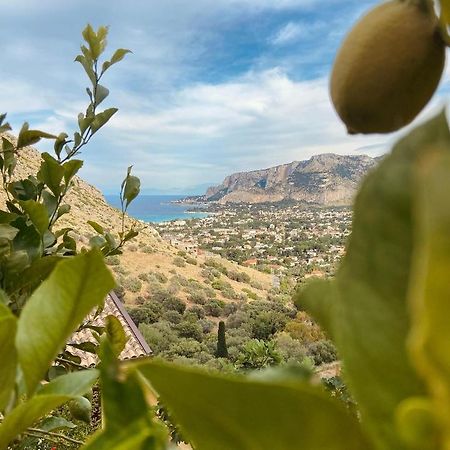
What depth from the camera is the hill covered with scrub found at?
18.2 meters

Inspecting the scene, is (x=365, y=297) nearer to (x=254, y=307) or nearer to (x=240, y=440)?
(x=240, y=440)

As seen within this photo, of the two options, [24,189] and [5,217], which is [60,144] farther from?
[5,217]

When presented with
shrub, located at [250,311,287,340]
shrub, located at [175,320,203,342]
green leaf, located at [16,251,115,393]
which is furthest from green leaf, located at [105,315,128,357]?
shrub, located at [250,311,287,340]

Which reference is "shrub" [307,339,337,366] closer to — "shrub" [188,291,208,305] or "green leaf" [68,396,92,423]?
"shrub" [188,291,208,305]

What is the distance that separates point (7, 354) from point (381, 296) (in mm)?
354

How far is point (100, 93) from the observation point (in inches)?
85.0

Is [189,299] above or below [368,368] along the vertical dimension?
below

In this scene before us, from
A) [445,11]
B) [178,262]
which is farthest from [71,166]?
[178,262]

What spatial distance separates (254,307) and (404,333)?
25080 millimetres

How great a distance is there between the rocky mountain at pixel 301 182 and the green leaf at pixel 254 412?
43.6 metres

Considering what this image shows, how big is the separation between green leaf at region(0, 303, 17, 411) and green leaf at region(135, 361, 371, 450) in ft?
0.75

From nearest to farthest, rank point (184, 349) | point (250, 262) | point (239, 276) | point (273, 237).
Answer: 1. point (184, 349)
2. point (239, 276)
3. point (250, 262)
4. point (273, 237)

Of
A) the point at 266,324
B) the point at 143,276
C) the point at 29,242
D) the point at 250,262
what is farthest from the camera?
the point at 250,262

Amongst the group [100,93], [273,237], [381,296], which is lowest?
[273,237]
